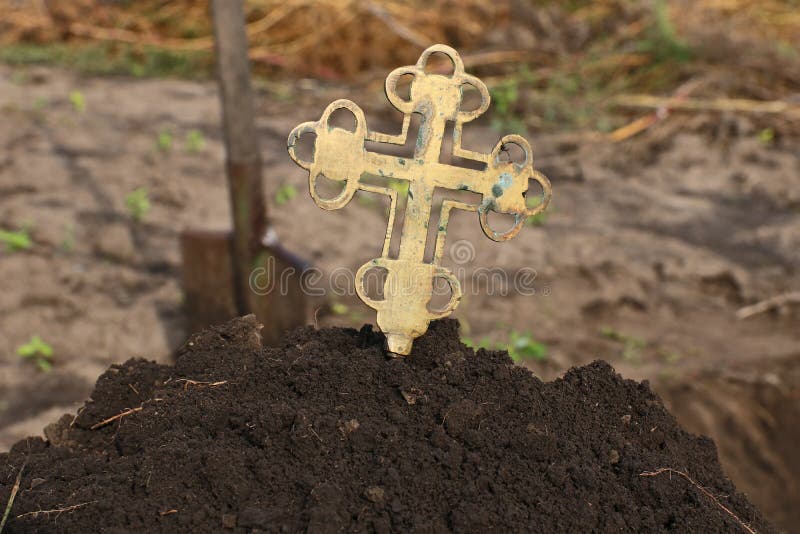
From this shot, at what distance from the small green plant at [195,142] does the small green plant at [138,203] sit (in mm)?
519

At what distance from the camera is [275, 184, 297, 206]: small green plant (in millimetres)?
4121

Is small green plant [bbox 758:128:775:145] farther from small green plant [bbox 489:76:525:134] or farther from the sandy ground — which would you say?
small green plant [bbox 489:76:525:134]

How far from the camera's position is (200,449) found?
1.19 meters

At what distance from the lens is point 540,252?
387cm

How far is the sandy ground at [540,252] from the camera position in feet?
9.84

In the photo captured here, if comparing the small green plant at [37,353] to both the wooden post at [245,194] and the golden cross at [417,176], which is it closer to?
the wooden post at [245,194]

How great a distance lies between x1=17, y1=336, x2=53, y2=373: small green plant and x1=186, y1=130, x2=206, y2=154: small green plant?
1.73 meters

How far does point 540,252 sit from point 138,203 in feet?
6.75

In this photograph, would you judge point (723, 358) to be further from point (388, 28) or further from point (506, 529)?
point (388, 28)

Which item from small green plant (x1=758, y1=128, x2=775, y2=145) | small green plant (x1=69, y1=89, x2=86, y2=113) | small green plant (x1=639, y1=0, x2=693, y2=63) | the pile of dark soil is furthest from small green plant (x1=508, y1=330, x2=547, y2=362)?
small green plant (x1=639, y1=0, x2=693, y2=63)

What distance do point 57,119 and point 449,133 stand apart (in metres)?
2.42

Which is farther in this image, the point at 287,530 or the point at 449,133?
the point at 449,133

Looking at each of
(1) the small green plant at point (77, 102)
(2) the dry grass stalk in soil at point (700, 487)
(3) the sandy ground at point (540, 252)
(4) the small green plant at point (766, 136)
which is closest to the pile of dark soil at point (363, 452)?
(2) the dry grass stalk in soil at point (700, 487)

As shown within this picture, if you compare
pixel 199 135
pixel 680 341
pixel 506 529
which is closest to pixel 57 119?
pixel 199 135
